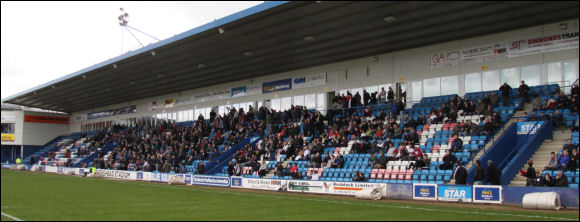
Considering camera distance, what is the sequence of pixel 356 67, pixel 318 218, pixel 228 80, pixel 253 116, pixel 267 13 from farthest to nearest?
pixel 228 80, pixel 253 116, pixel 356 67, pixel 267 13, pixel 318 218

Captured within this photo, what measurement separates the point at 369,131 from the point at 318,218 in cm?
1301

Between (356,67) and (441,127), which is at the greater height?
(356,67)

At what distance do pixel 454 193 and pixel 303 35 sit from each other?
466 inches

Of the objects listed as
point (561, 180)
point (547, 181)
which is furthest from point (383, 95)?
point (561, 180)

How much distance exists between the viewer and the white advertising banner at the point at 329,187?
1803cm

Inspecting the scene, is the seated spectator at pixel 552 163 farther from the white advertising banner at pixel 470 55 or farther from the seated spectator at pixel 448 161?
the white advertising banner at pixel 470 55

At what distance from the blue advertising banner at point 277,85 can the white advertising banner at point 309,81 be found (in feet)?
1.66

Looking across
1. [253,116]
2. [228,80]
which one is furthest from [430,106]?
[228,80]

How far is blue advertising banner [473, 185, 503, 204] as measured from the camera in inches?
585

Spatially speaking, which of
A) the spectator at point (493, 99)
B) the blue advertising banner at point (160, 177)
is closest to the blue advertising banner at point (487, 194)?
the spectator at point (493, 99)

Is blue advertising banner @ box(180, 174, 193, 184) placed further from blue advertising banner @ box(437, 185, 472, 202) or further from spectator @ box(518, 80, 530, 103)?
spectator @ box(518, 80, 530, 103)

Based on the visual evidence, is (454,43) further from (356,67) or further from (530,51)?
(356,67)

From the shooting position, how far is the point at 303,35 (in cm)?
2464

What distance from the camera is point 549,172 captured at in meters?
15.8
